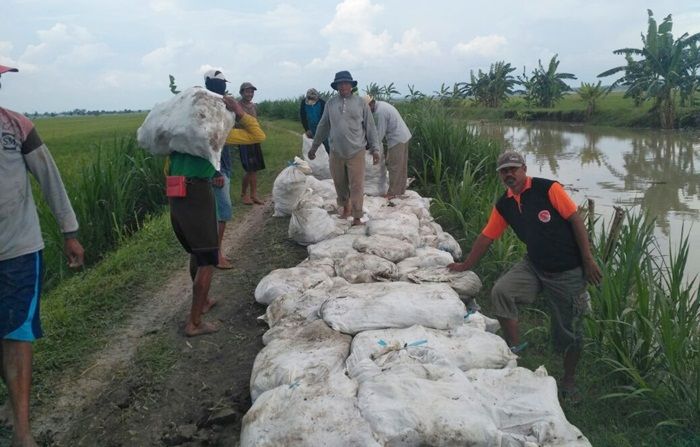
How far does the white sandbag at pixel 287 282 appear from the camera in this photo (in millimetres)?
3371

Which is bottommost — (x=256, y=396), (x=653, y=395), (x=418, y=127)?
(x=653, y=395)

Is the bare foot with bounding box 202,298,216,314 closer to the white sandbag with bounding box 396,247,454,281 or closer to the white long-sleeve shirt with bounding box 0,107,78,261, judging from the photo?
the white sandbag with bounding box 396,247,454,281

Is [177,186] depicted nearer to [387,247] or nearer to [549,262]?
[387,247]

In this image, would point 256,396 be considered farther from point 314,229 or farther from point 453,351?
point 314,229

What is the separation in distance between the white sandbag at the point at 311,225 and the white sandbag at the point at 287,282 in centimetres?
107

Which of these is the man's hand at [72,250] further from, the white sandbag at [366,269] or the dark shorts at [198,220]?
the white sandbag at [366,269]

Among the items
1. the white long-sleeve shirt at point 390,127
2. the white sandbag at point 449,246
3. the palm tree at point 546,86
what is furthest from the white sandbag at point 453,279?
the palm tree at point 546,86

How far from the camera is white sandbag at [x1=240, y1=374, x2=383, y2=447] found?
71.2 inches

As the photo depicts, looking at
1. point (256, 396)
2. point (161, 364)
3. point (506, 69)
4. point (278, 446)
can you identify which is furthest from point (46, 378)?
point (506, 69)

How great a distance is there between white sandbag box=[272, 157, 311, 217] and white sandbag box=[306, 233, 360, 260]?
4.94 feet

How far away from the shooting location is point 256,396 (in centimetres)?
233

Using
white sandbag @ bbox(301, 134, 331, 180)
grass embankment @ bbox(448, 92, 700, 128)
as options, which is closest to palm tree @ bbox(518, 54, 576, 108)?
grass embankment @ bbox(448, 92, 700, 128)

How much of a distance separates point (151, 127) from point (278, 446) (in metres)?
1.88

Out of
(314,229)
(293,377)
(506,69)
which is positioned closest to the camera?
(293,377)
